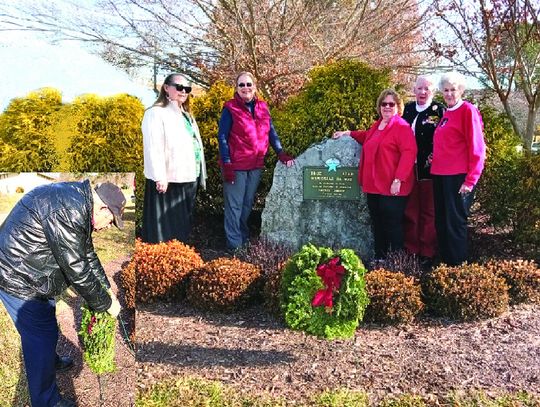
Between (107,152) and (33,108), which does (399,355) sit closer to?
(107,152)

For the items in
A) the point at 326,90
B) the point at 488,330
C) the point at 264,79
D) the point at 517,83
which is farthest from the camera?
the point at 517,83

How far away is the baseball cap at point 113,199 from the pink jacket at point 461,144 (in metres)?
3.03

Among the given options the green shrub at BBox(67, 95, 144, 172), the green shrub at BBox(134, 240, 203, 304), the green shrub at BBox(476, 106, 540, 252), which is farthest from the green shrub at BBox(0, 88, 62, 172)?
the green shrub at BBox(476, 106, 540, 252)

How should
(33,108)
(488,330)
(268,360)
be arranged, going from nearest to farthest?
(268,360) < (488,330) < (33,108)

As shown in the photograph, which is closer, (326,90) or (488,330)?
(488,330)

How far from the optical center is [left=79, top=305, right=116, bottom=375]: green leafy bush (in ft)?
7.90

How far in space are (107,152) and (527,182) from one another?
408cm

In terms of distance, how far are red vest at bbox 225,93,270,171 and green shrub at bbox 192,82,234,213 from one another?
88cm

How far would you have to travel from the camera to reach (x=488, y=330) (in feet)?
13.6

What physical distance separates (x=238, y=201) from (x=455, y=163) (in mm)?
2098

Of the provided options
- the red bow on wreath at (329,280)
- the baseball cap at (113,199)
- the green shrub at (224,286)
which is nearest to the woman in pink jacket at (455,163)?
the red bow on wreath at (329,280)

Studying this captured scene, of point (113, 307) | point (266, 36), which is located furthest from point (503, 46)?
point (113, 307)

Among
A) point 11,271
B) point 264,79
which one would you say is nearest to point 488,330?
point 11,271

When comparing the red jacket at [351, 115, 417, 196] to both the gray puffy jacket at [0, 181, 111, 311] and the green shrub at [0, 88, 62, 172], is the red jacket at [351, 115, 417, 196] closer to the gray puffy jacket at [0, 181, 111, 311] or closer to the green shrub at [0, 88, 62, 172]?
the green shrub at [0, 88, 62, 172]
